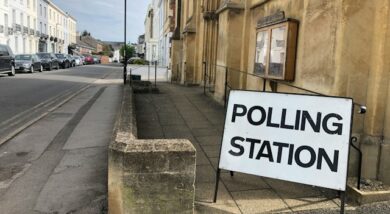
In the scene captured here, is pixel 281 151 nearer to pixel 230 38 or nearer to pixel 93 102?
pixel 230 38

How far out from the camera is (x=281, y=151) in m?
4.16

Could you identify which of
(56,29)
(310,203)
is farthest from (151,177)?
(56,29)

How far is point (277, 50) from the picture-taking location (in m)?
7.08

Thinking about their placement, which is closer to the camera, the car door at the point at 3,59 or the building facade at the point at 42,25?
the car door at the point at 3,59

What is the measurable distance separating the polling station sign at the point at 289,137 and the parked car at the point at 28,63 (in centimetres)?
2932

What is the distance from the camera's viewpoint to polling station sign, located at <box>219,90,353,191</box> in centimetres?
394

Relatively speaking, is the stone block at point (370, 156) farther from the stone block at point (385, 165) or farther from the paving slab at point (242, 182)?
the paving slab at point (242, 182)

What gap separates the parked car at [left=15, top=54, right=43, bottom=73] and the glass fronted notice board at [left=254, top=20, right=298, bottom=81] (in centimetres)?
2638

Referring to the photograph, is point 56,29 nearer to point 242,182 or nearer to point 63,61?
point 63,61

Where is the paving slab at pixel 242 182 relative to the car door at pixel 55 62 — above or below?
below

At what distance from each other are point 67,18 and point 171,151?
9569 cm

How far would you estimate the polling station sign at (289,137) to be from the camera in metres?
3.94

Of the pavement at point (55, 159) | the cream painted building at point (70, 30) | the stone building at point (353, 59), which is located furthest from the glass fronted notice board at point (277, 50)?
the cream painted building at point (70, 30)

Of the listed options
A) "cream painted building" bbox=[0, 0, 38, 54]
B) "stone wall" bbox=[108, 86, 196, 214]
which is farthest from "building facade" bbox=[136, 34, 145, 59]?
"stone wall" bbox=[108, 86, 196, 214]
